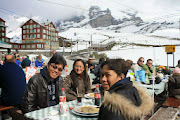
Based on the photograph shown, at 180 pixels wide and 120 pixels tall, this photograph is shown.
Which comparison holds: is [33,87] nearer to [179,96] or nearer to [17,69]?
[17,69]

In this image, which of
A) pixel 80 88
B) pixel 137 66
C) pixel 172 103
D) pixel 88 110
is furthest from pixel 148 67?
pixel 88 110

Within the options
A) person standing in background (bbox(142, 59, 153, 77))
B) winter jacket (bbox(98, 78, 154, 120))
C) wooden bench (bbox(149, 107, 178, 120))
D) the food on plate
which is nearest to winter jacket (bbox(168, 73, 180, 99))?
wooden bench (bbox(149, 107, 178, 120))

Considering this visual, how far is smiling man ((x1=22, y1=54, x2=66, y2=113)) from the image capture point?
9.21ft

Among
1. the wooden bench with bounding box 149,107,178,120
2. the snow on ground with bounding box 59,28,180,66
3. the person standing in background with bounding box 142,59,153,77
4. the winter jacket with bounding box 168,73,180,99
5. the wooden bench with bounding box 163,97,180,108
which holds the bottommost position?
the wooden bench with bounding box 149,107,178,120

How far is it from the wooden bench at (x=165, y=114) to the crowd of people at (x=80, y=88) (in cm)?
92

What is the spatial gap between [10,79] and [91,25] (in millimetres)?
193154

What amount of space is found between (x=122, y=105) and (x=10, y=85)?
3.05 m

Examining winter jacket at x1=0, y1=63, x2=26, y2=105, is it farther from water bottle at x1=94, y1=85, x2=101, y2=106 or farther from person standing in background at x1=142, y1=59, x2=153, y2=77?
person standing in background at x1=142, y1=59, x2=153, y2=77

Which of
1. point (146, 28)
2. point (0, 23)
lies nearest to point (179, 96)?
point (0, 23)

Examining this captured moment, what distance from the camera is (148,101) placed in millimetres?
1642

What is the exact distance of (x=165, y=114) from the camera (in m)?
4.33

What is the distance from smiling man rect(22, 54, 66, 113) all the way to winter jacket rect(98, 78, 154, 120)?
5.46 ft

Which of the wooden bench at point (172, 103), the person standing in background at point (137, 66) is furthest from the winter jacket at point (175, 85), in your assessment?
the person standing in background at point (137, 66)

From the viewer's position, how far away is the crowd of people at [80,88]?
1446mm
